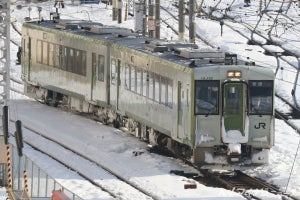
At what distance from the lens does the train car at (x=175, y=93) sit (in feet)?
76.3

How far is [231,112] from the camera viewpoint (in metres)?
23.4

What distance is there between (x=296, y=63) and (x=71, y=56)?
12.6 meters

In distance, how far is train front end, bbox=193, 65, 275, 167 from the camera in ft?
76.1

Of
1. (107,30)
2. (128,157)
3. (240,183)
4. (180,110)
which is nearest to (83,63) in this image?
(107,30)

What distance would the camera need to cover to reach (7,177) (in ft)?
73.3

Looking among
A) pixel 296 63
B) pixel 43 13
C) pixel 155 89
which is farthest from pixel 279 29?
pixel 155 89

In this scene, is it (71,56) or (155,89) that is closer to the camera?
(155,89)

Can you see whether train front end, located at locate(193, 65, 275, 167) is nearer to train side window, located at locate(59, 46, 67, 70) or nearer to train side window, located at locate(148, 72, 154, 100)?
train side window, located at locate(148, 72, 154, 100)

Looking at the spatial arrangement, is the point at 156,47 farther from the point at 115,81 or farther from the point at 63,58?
the point at 63,58

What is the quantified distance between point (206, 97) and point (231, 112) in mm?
668

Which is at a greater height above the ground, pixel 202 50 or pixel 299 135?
pixel 202 50

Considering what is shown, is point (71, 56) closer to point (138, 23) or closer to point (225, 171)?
point (225, 171)

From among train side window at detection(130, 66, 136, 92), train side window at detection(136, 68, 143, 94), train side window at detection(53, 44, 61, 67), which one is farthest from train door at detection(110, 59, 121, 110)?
train side window at detection(53, 44, 61, 67)

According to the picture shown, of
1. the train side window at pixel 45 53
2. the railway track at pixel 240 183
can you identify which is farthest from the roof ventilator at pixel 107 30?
the railway track at pixel 240 183
